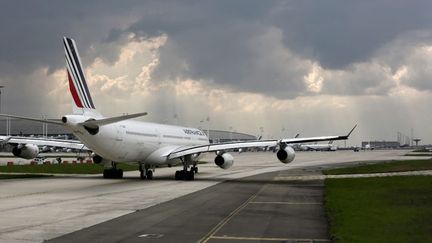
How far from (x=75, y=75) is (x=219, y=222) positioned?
61.5ft

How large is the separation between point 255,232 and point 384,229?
3675 mm

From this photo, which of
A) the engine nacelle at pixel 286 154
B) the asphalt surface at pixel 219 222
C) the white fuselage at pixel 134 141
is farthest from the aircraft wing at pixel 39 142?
the asphalt surface at pixel 219 222

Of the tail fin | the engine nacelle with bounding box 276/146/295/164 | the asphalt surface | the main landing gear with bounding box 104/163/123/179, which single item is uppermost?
the tail fin

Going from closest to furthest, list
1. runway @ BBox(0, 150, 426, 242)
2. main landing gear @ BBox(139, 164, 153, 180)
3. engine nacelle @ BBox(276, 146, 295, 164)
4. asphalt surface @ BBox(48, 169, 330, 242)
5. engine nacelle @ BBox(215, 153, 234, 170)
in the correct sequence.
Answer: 1. asphalt surface @ BBox(48, 169, 330, 242)
2. runway @ BBox(0, 150, 426, 242)
3. engine nacelle @ BBox(276, 146, 295, 164)
4. engine nacelle @ BBox(215, 153, 234, 170)
5. main landing gear @ BBox(139, 164, 153, 180)

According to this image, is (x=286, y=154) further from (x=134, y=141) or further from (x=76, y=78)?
(x=76, y=78)

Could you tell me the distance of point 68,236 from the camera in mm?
13531

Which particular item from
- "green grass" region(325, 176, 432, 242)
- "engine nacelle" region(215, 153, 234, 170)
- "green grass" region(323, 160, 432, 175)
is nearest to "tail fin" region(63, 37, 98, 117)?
"engine nacelle" region(215, 153, 234, 170)

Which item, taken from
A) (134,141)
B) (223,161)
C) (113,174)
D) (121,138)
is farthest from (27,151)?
(223,161)

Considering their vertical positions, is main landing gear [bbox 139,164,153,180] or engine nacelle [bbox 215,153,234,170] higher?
engine nacelle [bbox 215,153,234,170]

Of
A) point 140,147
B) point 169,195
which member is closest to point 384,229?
point 169,195

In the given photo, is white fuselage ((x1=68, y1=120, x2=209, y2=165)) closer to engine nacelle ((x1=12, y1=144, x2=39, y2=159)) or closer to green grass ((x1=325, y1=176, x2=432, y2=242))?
engine nacelle ((x1=12, y1=144, x2=39, y2=159))

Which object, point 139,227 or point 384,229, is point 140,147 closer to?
point 139,227

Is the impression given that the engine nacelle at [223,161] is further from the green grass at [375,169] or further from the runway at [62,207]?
the green grass at [375,169]

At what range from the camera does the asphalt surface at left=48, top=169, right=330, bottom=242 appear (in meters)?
13.6
